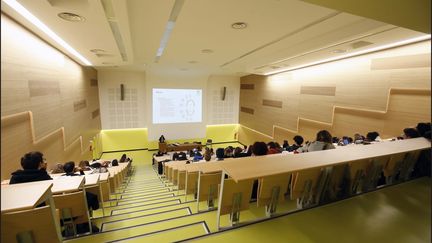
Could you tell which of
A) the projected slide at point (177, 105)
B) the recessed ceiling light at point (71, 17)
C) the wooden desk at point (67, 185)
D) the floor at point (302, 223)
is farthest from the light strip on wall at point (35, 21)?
the projected slide at point (177, 105)

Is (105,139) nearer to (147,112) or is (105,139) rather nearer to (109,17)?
(147,112)

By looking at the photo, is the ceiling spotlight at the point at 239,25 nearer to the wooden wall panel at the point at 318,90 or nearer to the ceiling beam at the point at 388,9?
the ceiling beam at the point at 388,9

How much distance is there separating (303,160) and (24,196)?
9.25ft

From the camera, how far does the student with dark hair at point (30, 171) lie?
2334 millimetres

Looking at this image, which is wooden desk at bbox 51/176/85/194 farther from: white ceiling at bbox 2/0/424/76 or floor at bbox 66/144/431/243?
white ceiling at bbox 2/0/424/76

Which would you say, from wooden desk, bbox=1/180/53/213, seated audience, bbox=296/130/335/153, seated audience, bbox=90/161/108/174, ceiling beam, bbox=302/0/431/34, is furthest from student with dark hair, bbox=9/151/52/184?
seated audience, bbox=296/130/335/153

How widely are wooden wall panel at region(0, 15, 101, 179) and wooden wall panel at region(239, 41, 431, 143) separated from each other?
4.84 meters

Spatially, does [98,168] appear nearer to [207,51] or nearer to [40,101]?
[40,101]

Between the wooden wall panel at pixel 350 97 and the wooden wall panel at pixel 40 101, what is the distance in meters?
4.84

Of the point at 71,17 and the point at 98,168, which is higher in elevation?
the point at 71,17

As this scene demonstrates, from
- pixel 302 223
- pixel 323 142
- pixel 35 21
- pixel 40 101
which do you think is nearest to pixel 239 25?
pixel 323 142

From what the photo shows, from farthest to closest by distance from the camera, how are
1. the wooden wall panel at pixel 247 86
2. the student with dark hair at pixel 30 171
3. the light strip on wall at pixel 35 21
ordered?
1. the wooden wall panel at pixel 247 86
2. the light strip on wall at pixel 35 21
3. the student with dark hair at pixel 30 171

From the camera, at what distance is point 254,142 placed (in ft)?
15.6

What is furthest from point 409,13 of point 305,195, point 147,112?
point 147,112
